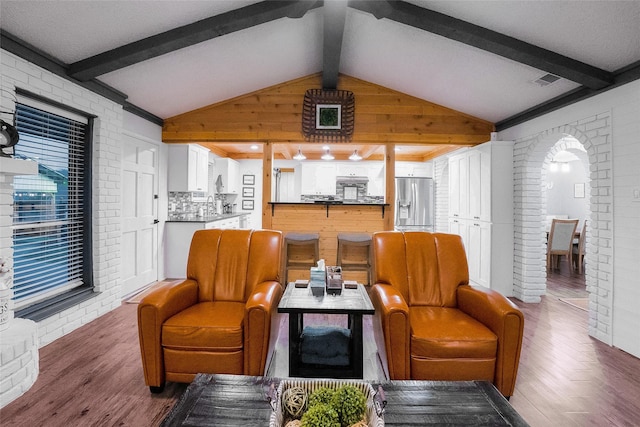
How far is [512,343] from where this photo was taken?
6.38 ft

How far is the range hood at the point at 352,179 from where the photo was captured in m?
8.02

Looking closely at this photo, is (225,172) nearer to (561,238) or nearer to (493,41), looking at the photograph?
(493,41)

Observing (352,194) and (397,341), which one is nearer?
(397,341)

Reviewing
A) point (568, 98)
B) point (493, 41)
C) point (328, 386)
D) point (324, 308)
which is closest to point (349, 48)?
point (493, 41)

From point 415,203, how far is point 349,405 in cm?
626

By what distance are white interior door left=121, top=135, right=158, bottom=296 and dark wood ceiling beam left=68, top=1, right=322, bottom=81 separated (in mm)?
1223

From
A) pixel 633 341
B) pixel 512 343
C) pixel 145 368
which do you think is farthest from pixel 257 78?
pixel 633 341

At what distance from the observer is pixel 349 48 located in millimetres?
4121

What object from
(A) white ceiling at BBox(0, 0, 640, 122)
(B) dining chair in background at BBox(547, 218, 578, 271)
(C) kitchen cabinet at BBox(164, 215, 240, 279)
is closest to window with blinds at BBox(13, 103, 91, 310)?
(A) white ceiling at BBox(0, 0, 640, 122)

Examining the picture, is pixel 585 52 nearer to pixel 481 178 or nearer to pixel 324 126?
pixel 481 178

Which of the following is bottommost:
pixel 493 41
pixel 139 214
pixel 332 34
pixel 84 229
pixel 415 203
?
pixel 84 229

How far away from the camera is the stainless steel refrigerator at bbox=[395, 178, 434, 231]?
6.96 metres

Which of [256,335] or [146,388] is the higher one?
[256,335]

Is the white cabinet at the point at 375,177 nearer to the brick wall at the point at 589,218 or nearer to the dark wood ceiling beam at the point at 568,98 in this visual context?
the dark wood ceiling beam at the point at 568,98
